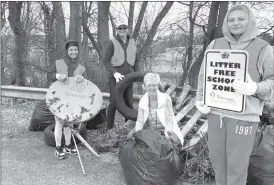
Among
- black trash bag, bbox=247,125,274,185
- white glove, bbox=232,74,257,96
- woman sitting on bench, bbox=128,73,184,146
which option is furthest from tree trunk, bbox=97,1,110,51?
white glove, bbox=232,74,257,96

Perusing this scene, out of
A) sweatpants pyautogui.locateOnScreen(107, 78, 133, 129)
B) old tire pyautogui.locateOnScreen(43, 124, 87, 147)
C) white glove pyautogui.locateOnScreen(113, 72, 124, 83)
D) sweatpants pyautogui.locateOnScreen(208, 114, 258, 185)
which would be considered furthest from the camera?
sweatpants pyautogui.locateOnScreen(107, 78, 133, 129)

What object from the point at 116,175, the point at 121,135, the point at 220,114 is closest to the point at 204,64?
the point at 220,114

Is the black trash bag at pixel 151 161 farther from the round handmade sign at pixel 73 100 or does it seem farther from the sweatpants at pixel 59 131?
the sweatpants at pixel 59 131

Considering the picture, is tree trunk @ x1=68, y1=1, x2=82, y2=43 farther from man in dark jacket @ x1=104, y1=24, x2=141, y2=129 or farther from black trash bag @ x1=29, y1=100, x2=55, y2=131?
man in dark jacket @ x1=104, y1=24, x2=141, y2=129

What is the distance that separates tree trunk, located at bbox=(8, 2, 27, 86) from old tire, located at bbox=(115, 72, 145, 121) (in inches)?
249

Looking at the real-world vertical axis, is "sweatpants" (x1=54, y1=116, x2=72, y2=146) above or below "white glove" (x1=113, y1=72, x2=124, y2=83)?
below

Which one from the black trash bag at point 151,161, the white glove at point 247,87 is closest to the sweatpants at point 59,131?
the black trash bag at point 151,161

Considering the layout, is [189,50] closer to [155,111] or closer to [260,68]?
[155,111]

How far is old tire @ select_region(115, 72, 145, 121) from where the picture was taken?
480cm

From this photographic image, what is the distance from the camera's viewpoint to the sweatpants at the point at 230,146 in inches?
94.0

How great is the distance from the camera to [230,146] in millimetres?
2434

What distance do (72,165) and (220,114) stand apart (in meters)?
2.28

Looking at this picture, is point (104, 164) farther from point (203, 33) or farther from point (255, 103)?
point (203, 33)

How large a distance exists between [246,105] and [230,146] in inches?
14.1
